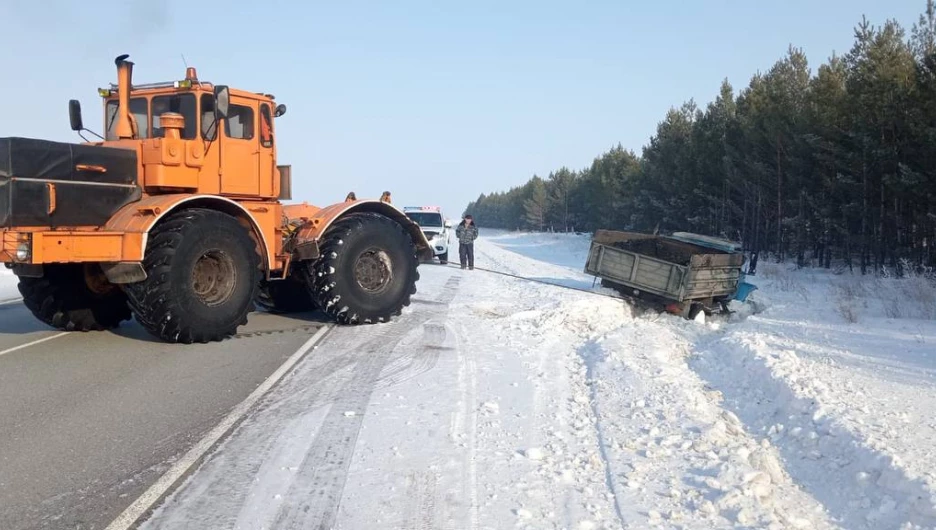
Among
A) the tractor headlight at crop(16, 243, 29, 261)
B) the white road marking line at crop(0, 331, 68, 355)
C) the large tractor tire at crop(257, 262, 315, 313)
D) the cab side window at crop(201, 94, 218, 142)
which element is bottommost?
the white road marking line at crop(0, 331, 68, 355)

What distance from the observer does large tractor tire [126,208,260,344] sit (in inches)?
321

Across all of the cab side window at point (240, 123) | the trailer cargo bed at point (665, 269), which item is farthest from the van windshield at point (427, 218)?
the cab side window at point (240, 123)

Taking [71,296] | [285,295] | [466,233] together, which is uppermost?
[466,233]

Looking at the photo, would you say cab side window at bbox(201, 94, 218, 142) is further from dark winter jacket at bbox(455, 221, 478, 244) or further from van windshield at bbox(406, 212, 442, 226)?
van windshield at bbox(406, 212, 442, 226)

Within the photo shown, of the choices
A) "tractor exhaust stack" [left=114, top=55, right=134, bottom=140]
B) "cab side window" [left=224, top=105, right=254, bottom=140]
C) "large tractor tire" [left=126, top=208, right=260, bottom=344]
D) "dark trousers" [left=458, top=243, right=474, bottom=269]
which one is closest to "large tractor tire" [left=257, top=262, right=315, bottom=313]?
"large tractor tire" [left=126, top=208, right=260, bottom=344]

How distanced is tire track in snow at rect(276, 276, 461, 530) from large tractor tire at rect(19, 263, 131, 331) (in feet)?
13.2

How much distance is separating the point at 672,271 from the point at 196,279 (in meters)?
8.26

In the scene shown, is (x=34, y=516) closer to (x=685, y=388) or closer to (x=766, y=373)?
(x=685, y=388)

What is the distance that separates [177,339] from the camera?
854 centimetres

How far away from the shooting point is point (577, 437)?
17.8 feet

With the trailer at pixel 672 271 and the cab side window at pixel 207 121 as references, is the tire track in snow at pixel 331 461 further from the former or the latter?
the trailer at pixel 672 271

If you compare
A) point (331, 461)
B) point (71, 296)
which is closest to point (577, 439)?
point (331, 461)

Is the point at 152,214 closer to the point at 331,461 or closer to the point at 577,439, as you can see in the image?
the point at 331,461

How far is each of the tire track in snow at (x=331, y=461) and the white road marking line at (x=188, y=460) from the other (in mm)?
736
